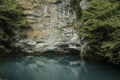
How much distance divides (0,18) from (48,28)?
226 inches

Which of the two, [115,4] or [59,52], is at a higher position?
[115,4]

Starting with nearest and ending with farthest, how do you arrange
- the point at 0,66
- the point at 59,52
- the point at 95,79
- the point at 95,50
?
the point at 95,79, the point at 0,66, the point at 95,50, the point at 59,52

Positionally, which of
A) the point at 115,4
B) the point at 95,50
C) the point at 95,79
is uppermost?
the point at 115,4

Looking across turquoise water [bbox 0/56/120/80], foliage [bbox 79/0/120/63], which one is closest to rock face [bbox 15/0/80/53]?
turquoise water [bbox 0/56/120/80]

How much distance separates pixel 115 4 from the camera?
23172mm

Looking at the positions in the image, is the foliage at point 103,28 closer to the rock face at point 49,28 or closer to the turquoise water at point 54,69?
the turquoise water at point 54,69

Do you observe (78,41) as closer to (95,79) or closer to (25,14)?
(25,14)

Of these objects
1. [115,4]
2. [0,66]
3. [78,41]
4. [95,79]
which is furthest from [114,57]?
[0,66]

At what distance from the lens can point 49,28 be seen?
2989cm

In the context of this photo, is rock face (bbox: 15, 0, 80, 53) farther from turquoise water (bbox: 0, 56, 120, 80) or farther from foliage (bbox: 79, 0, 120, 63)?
foliage (bbox: 79, 0, 120, 63)

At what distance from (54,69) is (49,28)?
7644 millimetres

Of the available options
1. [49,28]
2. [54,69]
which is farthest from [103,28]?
[49,28]

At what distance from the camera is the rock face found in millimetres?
28297

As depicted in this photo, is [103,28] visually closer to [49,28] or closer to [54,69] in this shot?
[54,69]
